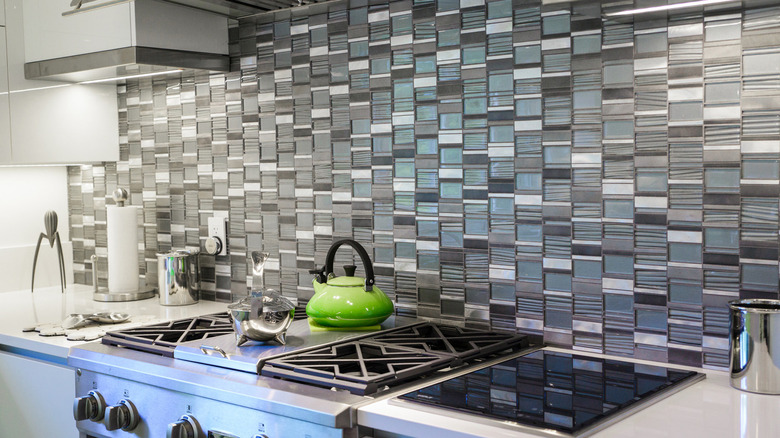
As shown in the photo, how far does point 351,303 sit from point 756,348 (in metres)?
0.94

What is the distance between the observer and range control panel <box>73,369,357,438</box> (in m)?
1.55

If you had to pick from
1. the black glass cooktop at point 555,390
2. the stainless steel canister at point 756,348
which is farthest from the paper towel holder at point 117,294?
the stainless steel canister at point 756,348

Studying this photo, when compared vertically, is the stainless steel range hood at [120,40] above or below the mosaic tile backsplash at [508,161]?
above

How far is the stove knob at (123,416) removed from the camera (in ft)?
6.04

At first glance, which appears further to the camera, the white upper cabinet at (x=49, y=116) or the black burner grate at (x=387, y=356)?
the white upper cabinet at (x=49, y=116)

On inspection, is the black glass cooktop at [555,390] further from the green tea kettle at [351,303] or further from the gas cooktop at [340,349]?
the green tea kettle at [351,303]

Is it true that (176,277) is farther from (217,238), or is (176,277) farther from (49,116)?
(49,116)

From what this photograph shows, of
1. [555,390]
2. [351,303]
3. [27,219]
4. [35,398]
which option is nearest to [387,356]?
[351,303]

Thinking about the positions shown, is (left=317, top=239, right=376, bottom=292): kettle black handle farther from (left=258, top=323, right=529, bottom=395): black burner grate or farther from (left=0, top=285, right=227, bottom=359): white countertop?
(left=0, top=285, right=227, bottom=359): white countertop


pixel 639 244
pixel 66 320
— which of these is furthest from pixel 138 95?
pixel 639 244

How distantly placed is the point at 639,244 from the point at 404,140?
0.72 meters

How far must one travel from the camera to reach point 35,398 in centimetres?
216

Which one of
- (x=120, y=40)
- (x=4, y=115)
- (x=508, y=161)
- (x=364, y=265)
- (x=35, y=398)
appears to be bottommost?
(x=35, y=398)

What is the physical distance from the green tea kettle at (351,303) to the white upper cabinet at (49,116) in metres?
1.29
